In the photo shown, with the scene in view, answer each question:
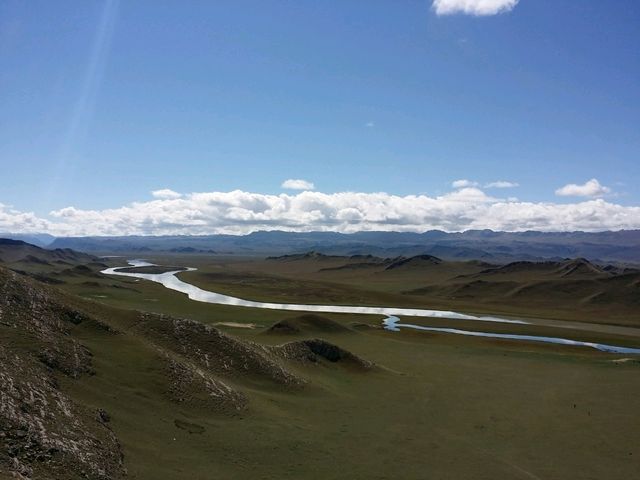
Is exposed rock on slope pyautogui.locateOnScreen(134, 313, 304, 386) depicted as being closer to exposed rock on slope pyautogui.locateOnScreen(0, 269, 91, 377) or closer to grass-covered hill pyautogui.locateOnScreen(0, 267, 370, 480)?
grass-covered hill pyautogui.locateOnScreen(0, 267, 370, 480)

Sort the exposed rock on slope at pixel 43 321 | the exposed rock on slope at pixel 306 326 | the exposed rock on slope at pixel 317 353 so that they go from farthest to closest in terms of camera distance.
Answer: the exposed rock on slope at pixel 306 326 → the exposed rock on slope at pixel 317 353 → the exposed rock on slope at pixel 43 321

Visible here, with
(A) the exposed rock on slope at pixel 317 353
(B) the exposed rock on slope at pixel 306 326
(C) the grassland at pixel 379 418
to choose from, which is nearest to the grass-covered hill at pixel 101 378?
(C) the grassland at pixel 379 418

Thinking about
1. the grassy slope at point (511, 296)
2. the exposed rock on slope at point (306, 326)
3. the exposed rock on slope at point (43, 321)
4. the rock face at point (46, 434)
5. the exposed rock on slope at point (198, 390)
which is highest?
the exposed rock on slope at point (43, 321)

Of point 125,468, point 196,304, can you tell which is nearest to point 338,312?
point 196,304

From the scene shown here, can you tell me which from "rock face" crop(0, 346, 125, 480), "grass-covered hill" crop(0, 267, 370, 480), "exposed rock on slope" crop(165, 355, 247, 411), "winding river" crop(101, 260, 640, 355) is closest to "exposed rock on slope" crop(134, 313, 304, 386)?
"grass-covered hill" crop(0, 267, 370, 480)

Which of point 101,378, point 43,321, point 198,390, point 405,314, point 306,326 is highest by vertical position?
point 43,321

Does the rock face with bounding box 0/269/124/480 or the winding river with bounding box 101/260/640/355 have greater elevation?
the rock face with bounding box 0/269/124/480

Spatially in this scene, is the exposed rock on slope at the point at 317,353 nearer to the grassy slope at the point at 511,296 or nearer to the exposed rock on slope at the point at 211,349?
the exposed rock on slope at the point at 211,349

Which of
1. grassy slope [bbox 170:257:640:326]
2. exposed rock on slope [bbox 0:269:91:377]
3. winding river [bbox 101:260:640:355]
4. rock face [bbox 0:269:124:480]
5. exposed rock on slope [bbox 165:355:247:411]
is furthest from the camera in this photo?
grassy slope [bbox 170:257:640:326]

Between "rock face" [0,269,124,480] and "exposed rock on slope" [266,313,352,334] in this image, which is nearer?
"rock face" [0,269,124,480]

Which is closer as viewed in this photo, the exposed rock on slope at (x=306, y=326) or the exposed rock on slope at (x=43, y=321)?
the exposed rock on slope at (x=43, y=321)

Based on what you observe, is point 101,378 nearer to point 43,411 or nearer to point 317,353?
point 43,411

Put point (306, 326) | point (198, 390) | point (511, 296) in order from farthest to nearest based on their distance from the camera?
point (511, 296) → point (306, 326) → point (198, 390)

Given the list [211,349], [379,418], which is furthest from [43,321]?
[379,418]
